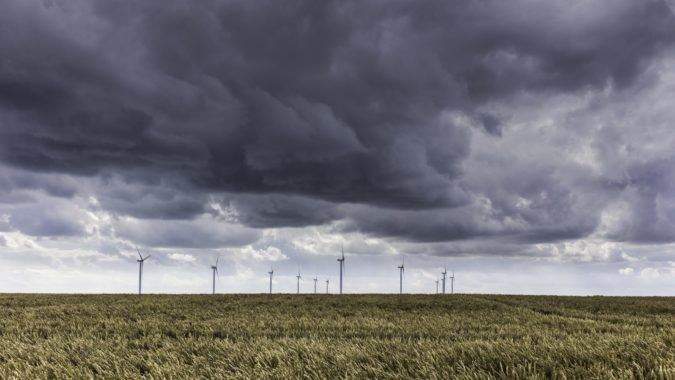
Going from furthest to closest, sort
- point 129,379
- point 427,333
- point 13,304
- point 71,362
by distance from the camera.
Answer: point 13,304 → point 427,333 → point 71,362 → point 129,379

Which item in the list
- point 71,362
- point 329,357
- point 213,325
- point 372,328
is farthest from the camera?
point 213,325

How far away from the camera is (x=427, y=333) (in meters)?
16.9

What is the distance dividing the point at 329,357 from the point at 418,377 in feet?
9.03

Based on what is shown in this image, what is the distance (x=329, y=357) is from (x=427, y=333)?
8496 millimetres

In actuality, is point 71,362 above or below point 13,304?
above

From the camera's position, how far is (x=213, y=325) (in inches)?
792

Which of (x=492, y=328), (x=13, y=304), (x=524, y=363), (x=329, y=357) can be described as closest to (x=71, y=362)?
(x=329, y=357)

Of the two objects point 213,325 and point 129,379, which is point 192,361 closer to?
point 129,379

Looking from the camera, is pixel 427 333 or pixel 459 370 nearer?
pixel 459 370

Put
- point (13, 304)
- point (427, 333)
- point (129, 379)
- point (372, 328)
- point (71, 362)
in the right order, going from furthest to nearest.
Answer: point (13, 304) < point (372, 328) < point (427, 333) < point (71, 362) < point (129, 379)

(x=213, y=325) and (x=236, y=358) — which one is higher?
(x=236, y=358)

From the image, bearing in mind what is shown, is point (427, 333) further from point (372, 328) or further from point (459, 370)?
point (459, 370)

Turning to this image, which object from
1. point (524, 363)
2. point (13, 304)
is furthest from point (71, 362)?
point (13, 304)

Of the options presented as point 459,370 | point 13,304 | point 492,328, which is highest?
point 459,370
